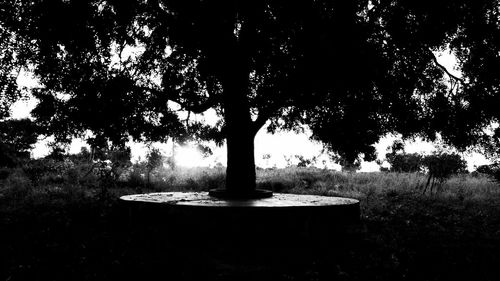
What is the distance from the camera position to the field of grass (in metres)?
5.38

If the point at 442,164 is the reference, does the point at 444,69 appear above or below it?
above

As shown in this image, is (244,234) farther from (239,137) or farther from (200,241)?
(239,137)

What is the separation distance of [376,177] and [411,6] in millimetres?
16154

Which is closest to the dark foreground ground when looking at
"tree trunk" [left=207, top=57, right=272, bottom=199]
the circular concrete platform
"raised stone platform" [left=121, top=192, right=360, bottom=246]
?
"raised stone platform" [left=121, top=192, right=360, bottom=246]

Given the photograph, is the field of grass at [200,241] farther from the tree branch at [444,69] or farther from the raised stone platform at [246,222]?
the tree branch at [444,69]

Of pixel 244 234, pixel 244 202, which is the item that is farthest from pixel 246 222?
pixel 244 202

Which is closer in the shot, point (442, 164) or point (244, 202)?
point (244, 202)

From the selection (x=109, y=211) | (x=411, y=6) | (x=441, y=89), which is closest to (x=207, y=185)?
(x=109, y=211)

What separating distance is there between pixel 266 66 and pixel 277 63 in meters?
0.55

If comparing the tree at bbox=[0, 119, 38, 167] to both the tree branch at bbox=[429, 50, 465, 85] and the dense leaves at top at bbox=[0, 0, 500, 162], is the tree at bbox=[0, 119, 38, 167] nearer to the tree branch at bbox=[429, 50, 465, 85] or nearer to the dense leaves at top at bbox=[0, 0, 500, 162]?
the dense leaves at top at bbox=[0, 0, 500, 162]

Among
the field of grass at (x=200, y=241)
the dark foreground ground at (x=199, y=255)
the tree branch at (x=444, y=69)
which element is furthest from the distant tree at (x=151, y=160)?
the tree branch at (x=444, y=69)

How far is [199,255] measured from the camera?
241 inches

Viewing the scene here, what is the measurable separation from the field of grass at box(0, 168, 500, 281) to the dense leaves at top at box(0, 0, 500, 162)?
232cm

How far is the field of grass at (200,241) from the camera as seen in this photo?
5.38 m
